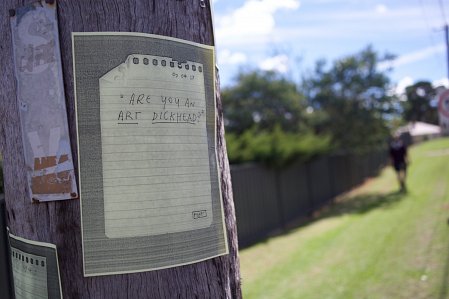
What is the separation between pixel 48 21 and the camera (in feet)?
4.72

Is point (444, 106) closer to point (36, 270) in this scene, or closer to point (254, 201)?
point (254, 201)

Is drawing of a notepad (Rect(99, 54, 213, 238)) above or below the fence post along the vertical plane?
above

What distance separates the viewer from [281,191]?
13148 mm

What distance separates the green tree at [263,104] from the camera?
18.7 metres

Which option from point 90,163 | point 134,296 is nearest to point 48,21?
point 90,163

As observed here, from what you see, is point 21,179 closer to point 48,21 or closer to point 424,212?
point 48,21

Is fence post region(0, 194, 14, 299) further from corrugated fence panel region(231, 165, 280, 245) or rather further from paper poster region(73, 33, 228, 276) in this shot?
corrugated fence panel region(231, 165, 280, 245)

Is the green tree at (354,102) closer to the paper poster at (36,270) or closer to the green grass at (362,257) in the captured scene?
the green grass at (362,257)

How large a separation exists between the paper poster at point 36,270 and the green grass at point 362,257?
16.7ft

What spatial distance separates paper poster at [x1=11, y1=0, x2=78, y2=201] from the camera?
4.62 feet

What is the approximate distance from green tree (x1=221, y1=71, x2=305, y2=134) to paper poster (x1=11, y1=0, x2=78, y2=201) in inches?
670

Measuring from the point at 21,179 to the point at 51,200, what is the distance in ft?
0.50

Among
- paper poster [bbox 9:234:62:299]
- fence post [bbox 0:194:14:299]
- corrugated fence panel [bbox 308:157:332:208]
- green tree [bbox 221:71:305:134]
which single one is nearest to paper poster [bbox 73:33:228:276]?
paper poster [bbox 9:234:62:299]

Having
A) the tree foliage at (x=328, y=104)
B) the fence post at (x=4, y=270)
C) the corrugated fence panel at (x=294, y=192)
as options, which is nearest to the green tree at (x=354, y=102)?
the tree foliage at (x=328, y=104)
